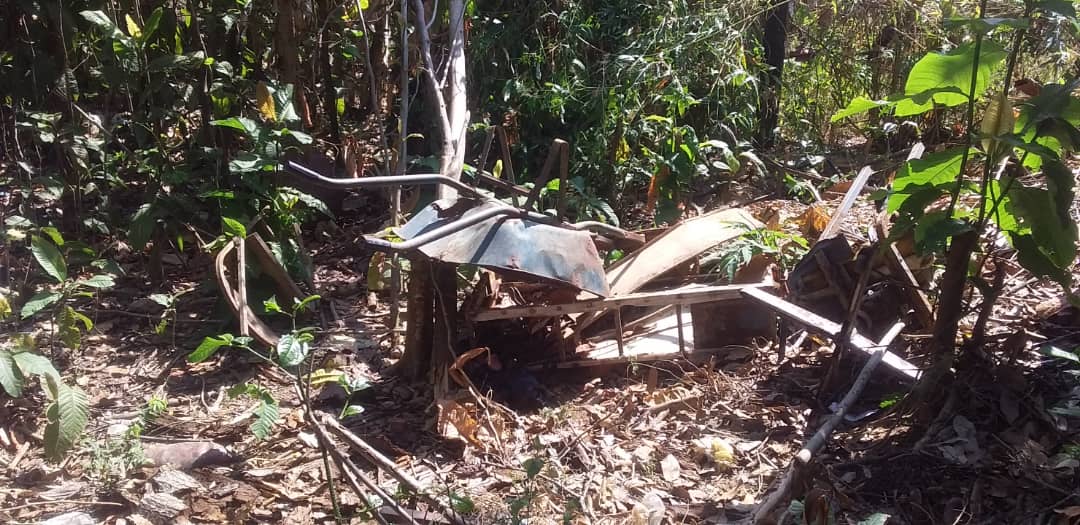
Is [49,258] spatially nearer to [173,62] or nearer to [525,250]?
[173,62]

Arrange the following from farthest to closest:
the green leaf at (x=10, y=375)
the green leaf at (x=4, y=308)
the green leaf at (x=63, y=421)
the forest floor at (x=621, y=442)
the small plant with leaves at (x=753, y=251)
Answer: the small plant with leaves at (x=753, y=251), the green leaf at (x=4, y=308), the green leaf at (x=63, y=421), the green leaf at (x=10, y=375), the forest floor at (x=621, y=442)

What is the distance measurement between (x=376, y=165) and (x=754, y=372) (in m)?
3.47

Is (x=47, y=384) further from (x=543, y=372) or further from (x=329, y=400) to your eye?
(x=543, y=372)

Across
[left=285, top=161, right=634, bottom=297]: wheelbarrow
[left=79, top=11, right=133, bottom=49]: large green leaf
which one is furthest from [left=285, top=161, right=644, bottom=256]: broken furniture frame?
[left=79, top=11, right=133, bottom=49]: large green leaf

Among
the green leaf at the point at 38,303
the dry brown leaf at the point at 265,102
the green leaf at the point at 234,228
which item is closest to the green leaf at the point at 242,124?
the dry brown leaf at the point at 265,102

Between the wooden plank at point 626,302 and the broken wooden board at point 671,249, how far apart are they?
196 mm

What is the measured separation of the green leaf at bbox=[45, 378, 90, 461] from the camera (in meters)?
3.36

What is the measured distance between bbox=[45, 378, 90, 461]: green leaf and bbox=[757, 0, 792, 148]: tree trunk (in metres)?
5.19

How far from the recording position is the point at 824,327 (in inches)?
139

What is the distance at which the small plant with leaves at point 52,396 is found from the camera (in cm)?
331

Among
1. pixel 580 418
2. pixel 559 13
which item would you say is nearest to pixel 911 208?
pixel 580 418

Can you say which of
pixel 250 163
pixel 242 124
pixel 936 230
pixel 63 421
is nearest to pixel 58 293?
pixel 63 421

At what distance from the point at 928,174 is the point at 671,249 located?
1.53 metres

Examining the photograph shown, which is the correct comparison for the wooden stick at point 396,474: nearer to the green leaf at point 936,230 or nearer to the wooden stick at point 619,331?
the wooden stick at point 619,331
